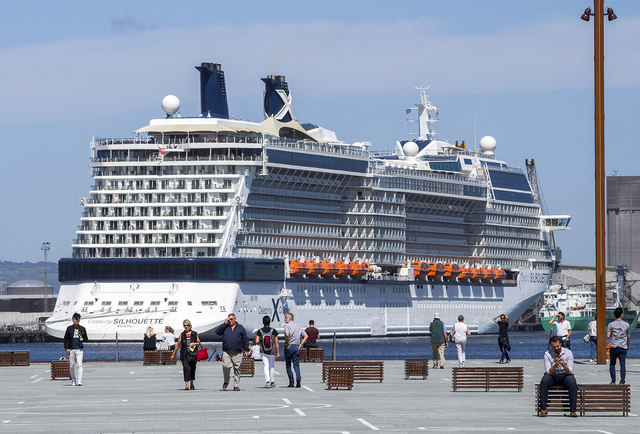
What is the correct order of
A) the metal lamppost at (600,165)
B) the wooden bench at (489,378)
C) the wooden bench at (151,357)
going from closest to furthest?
the wooden bench at (489,378) < the metal lamppost at (600,165) < the wooden bench at (151,357)

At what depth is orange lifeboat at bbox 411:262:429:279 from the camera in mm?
130125

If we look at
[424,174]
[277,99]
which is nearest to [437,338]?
[277,99]

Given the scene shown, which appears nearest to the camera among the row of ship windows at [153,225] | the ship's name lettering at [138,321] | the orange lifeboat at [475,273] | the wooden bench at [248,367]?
the wooden bench at [248,367]

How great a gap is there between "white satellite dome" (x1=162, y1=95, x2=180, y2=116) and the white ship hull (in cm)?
1567

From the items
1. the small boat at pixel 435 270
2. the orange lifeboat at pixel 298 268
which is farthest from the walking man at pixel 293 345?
the small boat at pixel 435 270

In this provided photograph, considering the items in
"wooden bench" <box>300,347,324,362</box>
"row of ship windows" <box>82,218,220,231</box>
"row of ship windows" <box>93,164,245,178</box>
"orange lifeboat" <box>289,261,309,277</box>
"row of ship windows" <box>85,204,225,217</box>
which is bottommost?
"wooden bench" <box>300,347,324,362</box>

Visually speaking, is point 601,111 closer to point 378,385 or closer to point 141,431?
point 378,385

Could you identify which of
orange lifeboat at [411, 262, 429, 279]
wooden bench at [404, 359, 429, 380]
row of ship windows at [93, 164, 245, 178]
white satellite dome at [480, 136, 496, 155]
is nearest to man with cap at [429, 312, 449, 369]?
wooden bench at [404, 359, 429, 380]

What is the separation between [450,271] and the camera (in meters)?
134

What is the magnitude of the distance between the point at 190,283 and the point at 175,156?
1181 centimetres

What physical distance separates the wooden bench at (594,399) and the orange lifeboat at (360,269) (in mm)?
91469

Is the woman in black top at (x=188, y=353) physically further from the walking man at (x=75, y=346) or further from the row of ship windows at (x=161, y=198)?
the row of ship windows at (x=161, y=198)

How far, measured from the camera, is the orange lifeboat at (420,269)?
130 metres

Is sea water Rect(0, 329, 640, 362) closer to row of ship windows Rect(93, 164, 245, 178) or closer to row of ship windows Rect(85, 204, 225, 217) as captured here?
row of ship windows Rect(85, 204, 225, 217)
